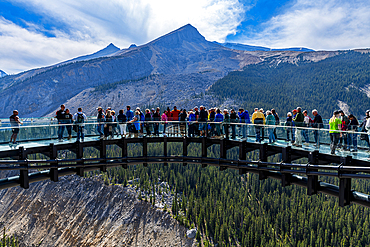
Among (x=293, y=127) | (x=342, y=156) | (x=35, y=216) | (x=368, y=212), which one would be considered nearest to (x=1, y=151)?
(x=293, y=127)

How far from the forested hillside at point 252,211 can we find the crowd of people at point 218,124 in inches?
2693

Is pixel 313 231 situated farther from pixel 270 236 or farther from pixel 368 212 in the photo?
pixel 368 212

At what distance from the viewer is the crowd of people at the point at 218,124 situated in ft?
40.8

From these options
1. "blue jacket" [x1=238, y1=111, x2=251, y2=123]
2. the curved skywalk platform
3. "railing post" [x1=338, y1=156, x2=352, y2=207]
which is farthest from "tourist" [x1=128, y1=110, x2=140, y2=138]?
"railing post" [x1=338, y1=156, x2=352, y2=207]

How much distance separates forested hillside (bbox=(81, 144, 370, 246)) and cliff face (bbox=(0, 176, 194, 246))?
684 centimetres

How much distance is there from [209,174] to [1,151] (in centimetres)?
10427

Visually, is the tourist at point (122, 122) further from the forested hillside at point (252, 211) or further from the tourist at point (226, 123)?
the forested hillside at point (252, 211)

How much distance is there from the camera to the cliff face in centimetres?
7906

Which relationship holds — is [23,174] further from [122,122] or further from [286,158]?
[286,158]

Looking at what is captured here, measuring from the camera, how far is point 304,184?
13.9m

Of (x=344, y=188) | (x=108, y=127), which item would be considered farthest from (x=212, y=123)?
(x=344, y=188)

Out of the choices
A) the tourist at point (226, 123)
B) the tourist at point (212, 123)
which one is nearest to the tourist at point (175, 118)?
the tourist at point (212, 123)

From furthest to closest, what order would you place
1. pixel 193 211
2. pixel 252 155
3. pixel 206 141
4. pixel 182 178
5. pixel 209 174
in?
pixel 252 155
pixel 209 174
pixel 182 178
pixel 193 211
pixel 206 141

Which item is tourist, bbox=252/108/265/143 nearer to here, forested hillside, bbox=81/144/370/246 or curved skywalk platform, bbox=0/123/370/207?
curved skywalk platform, bbox=0/123/370/207
